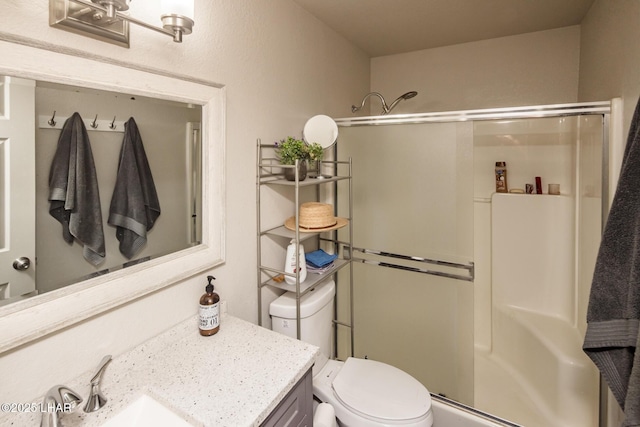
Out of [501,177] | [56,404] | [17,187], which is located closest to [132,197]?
[17,187]

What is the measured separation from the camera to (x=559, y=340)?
6.54ft

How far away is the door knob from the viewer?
0.79m

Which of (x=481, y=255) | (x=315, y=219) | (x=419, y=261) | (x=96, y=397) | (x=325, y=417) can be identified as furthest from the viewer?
(x=481, y=255)

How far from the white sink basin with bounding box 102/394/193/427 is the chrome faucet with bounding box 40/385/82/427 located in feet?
0.34

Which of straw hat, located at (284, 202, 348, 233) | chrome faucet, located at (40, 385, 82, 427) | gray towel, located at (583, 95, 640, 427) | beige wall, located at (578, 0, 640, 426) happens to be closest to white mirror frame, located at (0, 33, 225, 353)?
chrome faucet, located at (40, 385, 82, 427)

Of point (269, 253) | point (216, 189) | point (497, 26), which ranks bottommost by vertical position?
point (269, 253)

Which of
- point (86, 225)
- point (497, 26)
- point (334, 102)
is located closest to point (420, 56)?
point (497, 26)

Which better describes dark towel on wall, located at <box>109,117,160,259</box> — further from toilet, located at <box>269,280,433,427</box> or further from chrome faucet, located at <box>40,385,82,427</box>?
toilet, located at <box>269,280,433,427</box>

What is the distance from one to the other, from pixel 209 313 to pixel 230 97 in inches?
34.0

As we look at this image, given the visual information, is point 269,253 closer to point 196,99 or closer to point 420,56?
point 196,99

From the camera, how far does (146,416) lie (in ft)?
2.81

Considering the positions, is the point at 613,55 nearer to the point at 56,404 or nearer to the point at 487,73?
the point at 487,73

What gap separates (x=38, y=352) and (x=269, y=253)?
94 centimetres

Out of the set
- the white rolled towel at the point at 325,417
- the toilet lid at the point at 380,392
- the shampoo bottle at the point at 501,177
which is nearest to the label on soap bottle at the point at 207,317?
the white rolled towel at the point at 325,417
